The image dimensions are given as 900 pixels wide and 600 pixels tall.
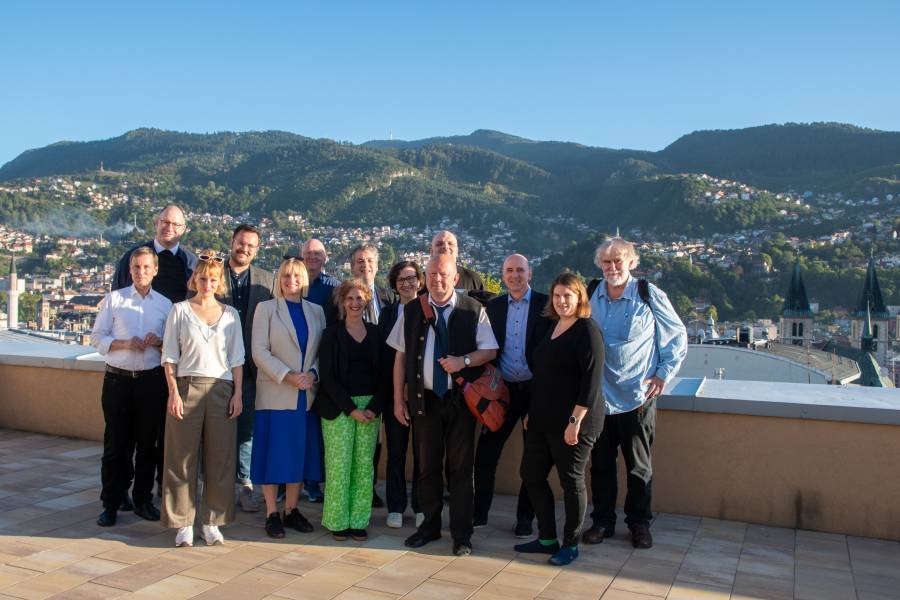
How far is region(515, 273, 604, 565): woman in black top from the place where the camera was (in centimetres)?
341

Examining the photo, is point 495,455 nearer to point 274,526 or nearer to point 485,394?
point 485,394

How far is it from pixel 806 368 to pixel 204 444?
3555 centimetres

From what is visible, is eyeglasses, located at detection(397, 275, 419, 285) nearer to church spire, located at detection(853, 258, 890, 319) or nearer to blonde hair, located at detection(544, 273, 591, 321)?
blonde hair, located at detection(544, 273, 591, 321)

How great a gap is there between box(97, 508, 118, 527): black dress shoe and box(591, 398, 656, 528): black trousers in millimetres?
2430

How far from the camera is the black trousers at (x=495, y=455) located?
392 cm

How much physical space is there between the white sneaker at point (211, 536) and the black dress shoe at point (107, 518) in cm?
62

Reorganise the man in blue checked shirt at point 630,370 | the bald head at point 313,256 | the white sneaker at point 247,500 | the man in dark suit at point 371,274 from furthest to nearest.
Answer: the bald head at point 313,256 → the man in dark suit at point 371,274 → the white sneaker at point 247,500 → the man in blue checked shirt at point 630,370

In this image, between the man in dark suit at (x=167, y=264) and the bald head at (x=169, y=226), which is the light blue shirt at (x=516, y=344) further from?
the bald head at (x=169, y=226)

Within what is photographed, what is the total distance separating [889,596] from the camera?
10.4 feet

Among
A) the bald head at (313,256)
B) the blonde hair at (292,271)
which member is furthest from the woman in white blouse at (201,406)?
the bald head at (313,256)

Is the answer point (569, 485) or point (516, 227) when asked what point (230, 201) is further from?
point (569, 485)

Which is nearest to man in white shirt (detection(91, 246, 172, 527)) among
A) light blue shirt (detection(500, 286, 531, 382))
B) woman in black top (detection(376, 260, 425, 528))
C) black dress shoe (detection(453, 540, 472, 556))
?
woman in black top (detection(376, 260, 425, 528))

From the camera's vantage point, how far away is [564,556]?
3504 millimetres

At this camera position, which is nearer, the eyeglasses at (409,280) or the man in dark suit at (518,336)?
the man in dark suit at (518,336)
